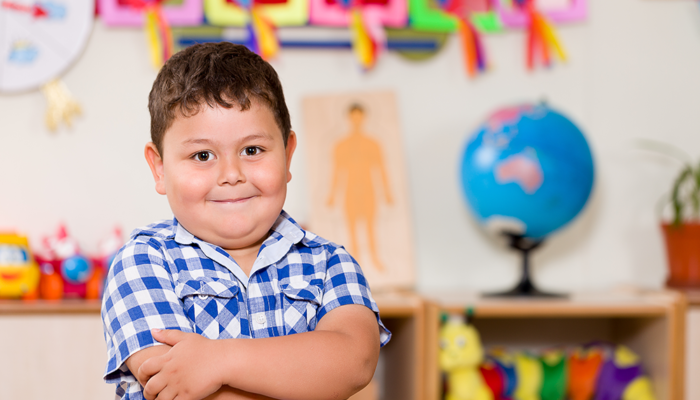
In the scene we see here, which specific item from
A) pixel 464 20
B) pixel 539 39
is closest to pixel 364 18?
pixel 464 20

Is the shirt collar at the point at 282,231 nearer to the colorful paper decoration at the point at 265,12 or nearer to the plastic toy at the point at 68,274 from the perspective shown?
the plastic toy at the point at 68,274

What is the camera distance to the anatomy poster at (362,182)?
1782 millimetres

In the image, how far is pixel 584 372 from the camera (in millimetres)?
1676

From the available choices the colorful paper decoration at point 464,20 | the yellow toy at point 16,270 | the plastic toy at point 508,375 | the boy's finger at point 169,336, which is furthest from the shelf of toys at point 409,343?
the boy's finger at point 169,336

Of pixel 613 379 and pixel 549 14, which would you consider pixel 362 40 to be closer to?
pixel 549 14

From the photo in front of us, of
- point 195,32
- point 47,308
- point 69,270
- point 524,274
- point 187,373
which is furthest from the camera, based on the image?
point 195,32

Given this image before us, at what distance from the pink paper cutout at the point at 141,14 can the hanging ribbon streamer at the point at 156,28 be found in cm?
1

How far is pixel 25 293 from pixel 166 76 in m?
1.16

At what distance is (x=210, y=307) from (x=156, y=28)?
1375 millimetres

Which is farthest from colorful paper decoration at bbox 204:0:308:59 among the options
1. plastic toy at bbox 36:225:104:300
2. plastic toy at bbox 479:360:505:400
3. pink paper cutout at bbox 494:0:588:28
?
plastic toy at bbox 479:360:505:400

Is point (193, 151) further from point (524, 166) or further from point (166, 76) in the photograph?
point (524, 166)

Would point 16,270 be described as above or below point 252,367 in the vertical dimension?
below

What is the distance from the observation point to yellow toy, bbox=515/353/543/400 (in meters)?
1.66

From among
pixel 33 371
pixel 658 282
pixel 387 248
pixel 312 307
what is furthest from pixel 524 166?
pixel 33 371
